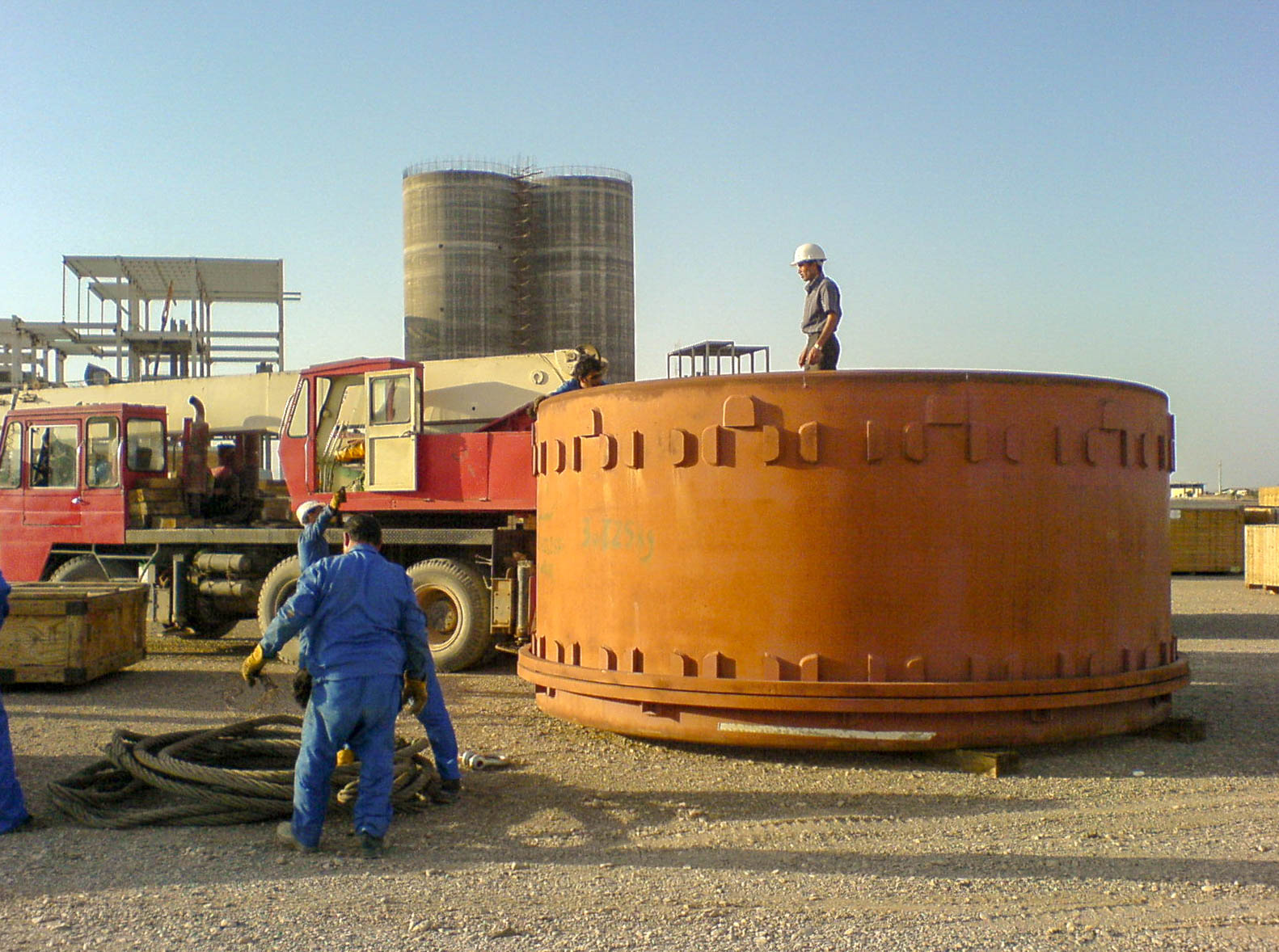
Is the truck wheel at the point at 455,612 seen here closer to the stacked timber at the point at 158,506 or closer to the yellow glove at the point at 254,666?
the stacked timber at the point at 158,506

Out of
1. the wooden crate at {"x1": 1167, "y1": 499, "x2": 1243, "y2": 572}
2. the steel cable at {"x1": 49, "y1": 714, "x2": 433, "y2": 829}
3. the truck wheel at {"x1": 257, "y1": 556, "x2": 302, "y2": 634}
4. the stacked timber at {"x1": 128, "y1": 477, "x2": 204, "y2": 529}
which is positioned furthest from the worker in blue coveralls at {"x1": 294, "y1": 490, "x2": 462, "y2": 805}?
the wooden crate at {"x1": 1167, "y1": 499, "x2": 1243, "y2": 572}

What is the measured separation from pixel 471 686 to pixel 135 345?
1918 cm

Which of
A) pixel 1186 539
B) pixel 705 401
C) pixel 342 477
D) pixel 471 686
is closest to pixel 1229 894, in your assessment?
pixel 705 401

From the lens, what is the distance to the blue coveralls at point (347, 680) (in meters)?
5.33

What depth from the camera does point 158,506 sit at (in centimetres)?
1356

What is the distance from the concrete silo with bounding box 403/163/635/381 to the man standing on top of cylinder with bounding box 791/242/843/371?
22.3 meters

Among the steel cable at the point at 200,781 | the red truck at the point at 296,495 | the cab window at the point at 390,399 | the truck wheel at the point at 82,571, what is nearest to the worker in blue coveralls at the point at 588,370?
the red truck at the point at 296,495

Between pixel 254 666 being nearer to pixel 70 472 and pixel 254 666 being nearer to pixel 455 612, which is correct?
pixel 455 612

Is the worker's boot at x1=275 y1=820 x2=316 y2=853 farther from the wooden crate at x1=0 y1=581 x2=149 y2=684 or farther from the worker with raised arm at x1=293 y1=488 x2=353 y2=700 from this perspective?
the wooden crate at x1=0 y1=581 x2=149 y2=684

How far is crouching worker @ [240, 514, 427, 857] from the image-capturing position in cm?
533

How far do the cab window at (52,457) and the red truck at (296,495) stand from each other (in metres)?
0.02

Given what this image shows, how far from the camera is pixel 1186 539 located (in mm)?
28281

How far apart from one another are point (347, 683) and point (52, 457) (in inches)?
397

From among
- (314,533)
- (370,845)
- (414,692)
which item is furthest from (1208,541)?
(370,845)
